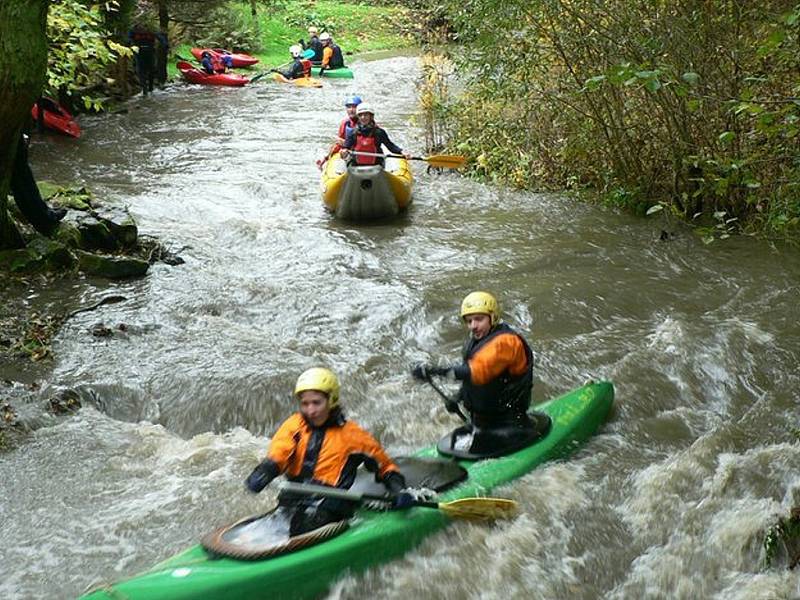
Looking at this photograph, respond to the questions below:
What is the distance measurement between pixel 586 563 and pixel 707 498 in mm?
991

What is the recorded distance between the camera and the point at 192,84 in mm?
21125

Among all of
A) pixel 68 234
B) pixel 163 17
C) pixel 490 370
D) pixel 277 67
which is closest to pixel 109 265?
pixel 68 234

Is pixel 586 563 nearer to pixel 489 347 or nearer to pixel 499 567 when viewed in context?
pixel 499 567

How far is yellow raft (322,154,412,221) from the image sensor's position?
1060 cm

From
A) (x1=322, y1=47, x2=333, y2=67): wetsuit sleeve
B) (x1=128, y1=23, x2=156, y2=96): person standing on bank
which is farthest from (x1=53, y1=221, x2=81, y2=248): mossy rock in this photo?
(x1=322, y1=47, x2=333, y2=67): wetsuit sleeve

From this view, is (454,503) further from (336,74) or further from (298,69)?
(336,74)

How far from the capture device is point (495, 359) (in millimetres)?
5082

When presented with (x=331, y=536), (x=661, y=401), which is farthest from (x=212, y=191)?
(x=331, y=536)

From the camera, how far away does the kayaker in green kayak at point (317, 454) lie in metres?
4.22

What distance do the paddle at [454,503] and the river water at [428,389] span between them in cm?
11

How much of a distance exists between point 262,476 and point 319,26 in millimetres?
28414

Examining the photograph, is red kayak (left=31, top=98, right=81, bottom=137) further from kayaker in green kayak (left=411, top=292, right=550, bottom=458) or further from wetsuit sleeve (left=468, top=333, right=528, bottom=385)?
wetsuit sleeve (left=468, top=333, right=528, bottom=385)

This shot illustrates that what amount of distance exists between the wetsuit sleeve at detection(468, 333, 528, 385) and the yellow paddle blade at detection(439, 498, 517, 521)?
29.6 inches

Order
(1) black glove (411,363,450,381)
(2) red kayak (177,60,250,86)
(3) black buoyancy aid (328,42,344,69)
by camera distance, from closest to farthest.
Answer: (1) black glove (411,363,450,381) → (2) red kayak (177,60,250,86) → (3) black buoyancy aid (328,42,344,69)
